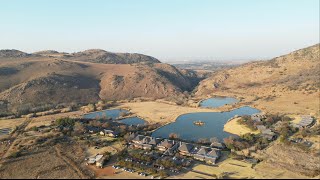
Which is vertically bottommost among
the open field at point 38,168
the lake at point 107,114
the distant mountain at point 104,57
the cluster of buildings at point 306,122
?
the open field at point 38,168

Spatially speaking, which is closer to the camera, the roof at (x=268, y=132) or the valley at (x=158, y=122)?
the valley at (x=158, y=122)

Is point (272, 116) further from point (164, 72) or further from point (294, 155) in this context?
point (164, 72)

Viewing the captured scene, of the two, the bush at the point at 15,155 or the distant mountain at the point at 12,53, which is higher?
the distant mountain at the point at 12,53

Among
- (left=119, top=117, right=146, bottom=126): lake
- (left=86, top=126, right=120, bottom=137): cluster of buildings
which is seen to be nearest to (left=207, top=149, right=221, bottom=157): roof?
(left=86, top=126, right=120, bottom=137): cluster of buildings

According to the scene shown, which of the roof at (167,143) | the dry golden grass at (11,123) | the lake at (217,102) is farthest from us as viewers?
the lake at (217,102)

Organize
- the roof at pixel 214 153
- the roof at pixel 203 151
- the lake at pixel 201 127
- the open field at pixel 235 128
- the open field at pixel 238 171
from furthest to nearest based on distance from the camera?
the open field at pixel 235 128 → the lake at pixel 201 127 → the roof at pixel 203 151 → the roof at pixel 214 153 → the open field at pixel 238 171

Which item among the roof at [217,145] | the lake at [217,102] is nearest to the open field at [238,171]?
the roof at [217,145]

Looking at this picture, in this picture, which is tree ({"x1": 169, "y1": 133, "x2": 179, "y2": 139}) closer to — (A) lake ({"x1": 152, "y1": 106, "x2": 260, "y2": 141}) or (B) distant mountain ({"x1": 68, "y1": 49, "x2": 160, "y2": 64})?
(A) lake ({"x1": 152, "y1": 106, "x2": 260, "y2": 141})

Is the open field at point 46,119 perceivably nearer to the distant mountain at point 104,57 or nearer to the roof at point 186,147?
the roof at point 186,147
